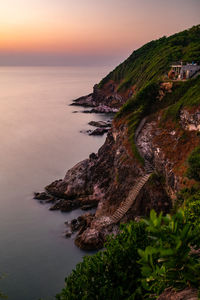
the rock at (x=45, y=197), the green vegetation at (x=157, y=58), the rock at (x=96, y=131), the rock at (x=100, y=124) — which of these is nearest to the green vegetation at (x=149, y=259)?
the rock at (x=45, y=197)

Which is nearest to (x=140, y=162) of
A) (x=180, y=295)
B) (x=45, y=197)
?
(x=45, y=197)

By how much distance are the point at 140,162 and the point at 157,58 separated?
10009cm

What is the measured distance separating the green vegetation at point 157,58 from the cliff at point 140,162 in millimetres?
23633

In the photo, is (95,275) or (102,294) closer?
(102,294)

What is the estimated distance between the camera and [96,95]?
587 ft

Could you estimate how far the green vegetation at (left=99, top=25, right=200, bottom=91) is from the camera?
10731cm

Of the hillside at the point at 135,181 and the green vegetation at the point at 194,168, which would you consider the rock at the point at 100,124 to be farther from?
the green vegetation at the point at 194,168

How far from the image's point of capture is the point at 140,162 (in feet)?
154

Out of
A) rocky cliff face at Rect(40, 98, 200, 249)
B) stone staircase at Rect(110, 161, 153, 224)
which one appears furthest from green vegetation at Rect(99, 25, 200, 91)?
stone staircase at Rect(110, 161, 153, 224)

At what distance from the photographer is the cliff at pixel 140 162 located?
137 feet

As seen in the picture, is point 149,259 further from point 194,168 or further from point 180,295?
point 194,168

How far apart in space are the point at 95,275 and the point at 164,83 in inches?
2003

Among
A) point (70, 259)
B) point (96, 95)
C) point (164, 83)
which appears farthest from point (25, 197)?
point (96, 95)

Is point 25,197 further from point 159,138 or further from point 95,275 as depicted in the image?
point 95,275
